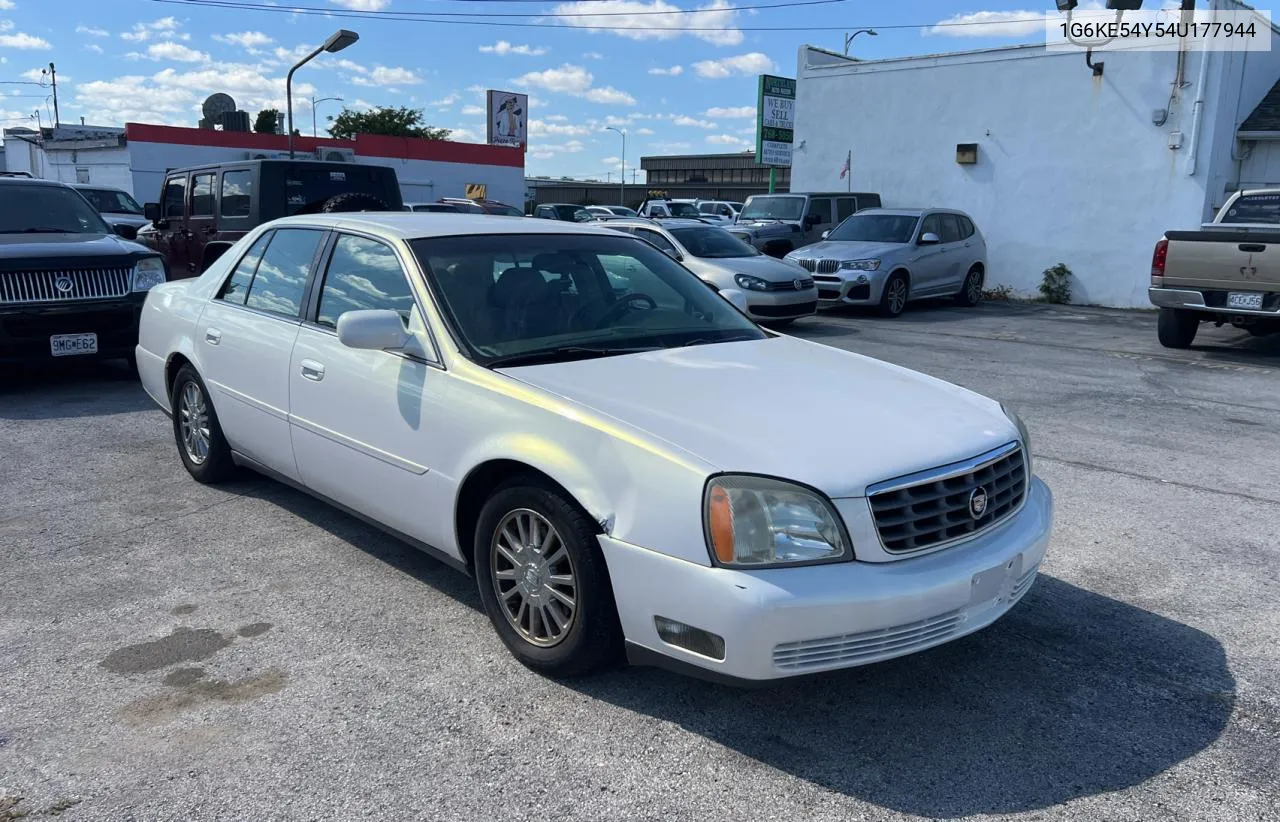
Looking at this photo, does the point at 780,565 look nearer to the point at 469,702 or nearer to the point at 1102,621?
the point at 469,702

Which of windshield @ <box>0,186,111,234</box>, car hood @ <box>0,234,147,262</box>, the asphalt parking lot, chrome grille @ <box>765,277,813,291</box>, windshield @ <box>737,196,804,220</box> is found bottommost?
the asphalt parking lot

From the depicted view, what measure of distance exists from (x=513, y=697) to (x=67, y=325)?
665cm

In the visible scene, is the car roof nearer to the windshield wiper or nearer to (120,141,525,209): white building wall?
the windshield wiper

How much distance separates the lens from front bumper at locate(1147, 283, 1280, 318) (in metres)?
10.5

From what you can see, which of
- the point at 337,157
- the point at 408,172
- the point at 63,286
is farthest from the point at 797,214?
the point at 408,172

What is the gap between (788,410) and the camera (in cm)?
345

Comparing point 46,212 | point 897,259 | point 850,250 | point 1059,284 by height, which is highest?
point 46,212

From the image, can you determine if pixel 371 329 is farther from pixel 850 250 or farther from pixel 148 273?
pixel 850 250

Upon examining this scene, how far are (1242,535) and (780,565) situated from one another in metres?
3.55

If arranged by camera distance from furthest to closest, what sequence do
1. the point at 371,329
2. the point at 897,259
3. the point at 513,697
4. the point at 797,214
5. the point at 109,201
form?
the point at 109,201
the point at 797,214
the point at 897,259
the point at 371,329
the point at 513,697

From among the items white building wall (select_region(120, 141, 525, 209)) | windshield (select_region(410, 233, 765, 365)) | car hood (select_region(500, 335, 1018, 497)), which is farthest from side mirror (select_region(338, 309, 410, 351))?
white building wall (select_region(120, 141, 525, 209))

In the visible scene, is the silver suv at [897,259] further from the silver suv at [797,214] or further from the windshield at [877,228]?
the silver suv at [797,214]

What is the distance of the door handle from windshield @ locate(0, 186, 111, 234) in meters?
6.23

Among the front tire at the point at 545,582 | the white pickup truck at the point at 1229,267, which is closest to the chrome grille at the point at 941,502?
the front tire at the point at 545,582
